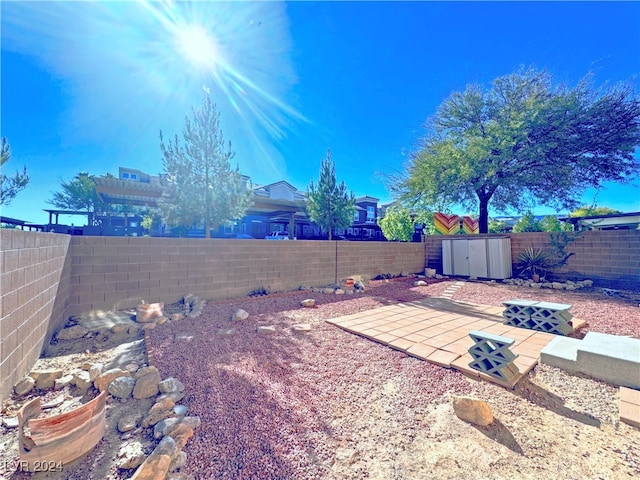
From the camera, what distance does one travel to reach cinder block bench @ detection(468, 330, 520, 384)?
2322mm

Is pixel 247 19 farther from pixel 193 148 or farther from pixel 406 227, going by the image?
pixel 406 227

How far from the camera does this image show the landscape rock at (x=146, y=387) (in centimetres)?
204

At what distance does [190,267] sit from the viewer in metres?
5.09

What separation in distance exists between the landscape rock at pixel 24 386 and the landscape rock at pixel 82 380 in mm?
245

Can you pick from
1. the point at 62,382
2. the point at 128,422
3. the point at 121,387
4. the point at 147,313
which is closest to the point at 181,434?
the point at 128,422

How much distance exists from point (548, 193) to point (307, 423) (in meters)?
13.9

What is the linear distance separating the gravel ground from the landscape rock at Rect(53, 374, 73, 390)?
2.03 feet

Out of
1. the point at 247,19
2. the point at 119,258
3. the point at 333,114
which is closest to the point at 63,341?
the point at 119,258

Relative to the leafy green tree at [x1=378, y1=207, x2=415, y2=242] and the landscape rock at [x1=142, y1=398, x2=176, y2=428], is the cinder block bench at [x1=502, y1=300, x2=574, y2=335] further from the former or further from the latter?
the leafy green tree at [x1=378, y1=207, x2=415, y2=242]

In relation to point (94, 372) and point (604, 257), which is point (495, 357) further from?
point (604, 257)

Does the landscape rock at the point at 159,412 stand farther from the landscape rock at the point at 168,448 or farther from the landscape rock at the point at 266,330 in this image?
the landscape rock at the point at 266,330

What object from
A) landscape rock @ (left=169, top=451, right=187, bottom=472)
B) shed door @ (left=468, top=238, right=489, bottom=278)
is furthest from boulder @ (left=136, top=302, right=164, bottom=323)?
shed door @ (left=468, top=238, right=489, bottom=278)

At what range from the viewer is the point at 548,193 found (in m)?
11.1

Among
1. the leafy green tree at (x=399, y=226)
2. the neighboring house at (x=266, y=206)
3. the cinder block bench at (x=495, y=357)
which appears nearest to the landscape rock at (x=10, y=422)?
the cinder block bench at (x=495, y=357)
